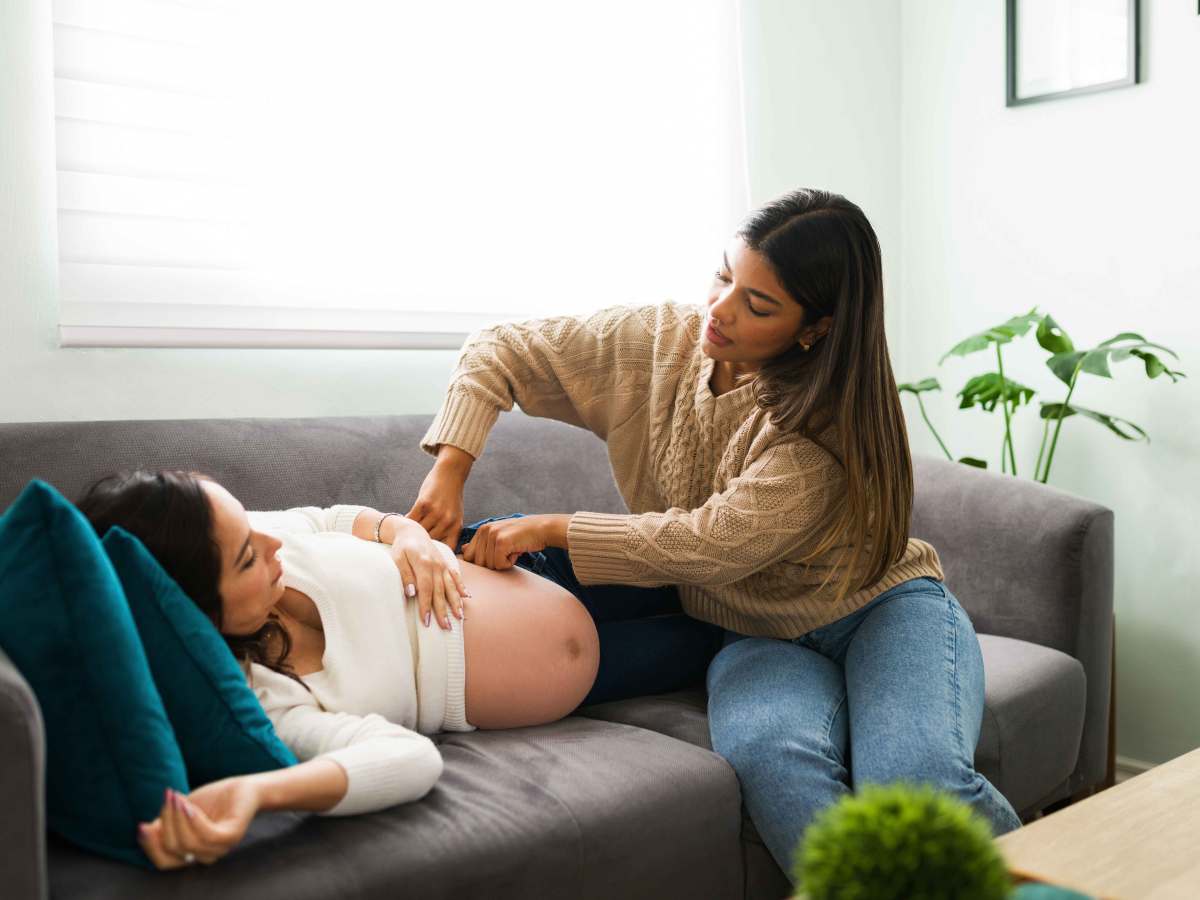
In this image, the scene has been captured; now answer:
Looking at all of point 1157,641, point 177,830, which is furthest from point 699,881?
point 1157,641

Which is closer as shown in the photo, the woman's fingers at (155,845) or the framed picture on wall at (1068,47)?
the woman's fingers at (155,845)

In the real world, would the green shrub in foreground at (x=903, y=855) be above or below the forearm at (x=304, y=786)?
above

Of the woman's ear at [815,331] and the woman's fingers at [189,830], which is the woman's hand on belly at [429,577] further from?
the woman's ear at [815,331]

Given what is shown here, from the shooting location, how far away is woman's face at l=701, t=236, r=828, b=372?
5.03 ft

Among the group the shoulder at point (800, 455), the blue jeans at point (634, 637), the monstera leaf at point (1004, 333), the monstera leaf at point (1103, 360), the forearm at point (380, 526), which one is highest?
the monstera leaf at point (1004, 333)

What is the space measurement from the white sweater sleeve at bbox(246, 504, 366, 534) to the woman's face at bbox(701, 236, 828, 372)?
21.9 inches

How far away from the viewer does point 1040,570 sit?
1.98 m

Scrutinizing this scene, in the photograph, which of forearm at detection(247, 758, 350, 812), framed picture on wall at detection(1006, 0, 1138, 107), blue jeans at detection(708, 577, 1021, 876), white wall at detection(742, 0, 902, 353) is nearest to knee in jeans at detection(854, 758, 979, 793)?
blue jeans at detection(708, 577, 1021, 876)

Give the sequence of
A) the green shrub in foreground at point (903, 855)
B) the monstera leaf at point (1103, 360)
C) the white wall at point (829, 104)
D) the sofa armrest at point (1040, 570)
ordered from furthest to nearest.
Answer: the white wall at point (829, 104)
the monstera leaf at point (1103, 360)
the sofa armrest at point (1040, 570)
the green shrub in foreground at point (903, 855)

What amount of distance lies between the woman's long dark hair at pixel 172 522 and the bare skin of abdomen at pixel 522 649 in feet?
1.14

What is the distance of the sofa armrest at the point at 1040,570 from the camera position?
1.96 m

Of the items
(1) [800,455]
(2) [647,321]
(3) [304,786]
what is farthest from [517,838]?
(2) [647,321]

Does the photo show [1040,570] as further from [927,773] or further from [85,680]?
[85,680]

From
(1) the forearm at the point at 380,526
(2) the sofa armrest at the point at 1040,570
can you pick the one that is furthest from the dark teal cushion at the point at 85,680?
(2) the sofa armrest at the point at 1040,570
